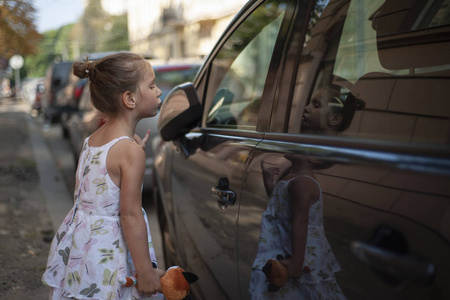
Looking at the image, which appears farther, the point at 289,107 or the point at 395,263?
the point at 289,107

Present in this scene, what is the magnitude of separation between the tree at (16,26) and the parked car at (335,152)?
7.20 metres

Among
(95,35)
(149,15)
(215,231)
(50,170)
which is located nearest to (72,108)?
(50,170)

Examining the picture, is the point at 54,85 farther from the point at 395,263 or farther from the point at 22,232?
the point at 395,263

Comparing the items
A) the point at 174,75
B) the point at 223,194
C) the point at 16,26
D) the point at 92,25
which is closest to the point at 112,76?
the point at 223,194

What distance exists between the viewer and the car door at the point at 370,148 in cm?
114

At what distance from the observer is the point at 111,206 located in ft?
6.68

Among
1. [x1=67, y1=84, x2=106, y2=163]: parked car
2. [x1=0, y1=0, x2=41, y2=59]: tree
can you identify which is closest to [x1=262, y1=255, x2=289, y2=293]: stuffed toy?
[x1=67, y1=84, x2=106, y2=163]: parked car

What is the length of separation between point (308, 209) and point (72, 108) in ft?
34.4

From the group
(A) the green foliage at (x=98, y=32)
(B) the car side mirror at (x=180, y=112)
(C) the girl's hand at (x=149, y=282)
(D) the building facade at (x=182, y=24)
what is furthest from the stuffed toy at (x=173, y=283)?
(A) the green foliage at (x=98, y=32)

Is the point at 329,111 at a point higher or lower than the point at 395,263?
higher

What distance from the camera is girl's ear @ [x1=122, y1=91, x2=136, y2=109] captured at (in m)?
2.09

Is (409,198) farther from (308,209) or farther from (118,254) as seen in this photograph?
(118,254)

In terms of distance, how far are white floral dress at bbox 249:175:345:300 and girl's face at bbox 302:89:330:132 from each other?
0.23m

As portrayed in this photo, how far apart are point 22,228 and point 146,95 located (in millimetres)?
4123
